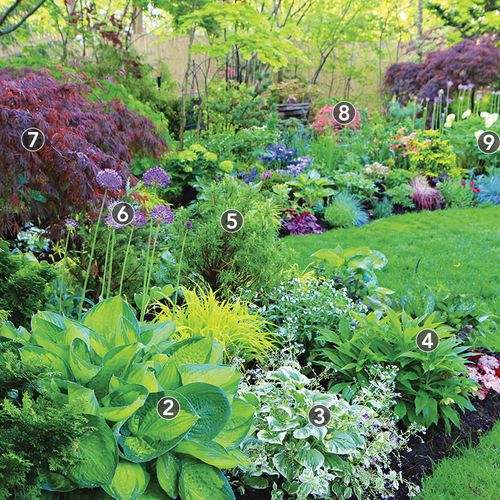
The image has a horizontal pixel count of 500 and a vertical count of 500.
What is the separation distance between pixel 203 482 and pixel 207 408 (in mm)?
243

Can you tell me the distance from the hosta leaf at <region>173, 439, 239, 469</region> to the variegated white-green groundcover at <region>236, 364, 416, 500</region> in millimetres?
362

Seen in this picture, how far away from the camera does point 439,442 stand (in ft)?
9.41

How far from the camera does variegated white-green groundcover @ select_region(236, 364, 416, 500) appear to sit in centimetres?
232

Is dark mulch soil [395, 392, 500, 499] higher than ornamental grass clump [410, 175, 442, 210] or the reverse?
the reverse

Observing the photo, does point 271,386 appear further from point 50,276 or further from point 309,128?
point 309,128

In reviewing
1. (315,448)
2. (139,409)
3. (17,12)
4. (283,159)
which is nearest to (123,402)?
(139,409)

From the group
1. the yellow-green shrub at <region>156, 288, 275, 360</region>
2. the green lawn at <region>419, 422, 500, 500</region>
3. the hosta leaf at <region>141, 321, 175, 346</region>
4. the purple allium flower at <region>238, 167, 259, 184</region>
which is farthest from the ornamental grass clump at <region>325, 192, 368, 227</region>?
the hosta leaf at <region>141, 321, 175, 346</region>

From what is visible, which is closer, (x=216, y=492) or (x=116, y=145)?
(x=216, y=492)

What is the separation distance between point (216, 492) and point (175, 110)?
876 cm

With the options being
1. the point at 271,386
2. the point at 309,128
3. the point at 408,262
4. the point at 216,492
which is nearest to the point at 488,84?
the point at 309,128

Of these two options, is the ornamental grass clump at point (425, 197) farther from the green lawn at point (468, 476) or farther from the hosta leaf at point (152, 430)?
the hosta leaf at point (152, 430)

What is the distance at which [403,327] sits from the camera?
3.12 m

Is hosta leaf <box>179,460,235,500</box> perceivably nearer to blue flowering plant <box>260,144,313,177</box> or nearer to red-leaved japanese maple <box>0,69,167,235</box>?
red-leaved japanese maple <box>0,69,167,235</box>

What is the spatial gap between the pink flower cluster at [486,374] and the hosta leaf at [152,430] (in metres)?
1.88
